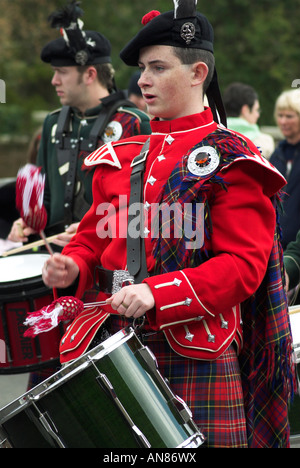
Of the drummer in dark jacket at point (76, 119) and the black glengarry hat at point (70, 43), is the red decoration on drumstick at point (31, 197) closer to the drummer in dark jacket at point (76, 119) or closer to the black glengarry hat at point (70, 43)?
the drummer in dark jacket at point (76, 119)

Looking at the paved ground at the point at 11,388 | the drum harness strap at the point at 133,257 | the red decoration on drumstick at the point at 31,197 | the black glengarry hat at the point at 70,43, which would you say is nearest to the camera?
the red decoration on drumstick at the point at 31,197

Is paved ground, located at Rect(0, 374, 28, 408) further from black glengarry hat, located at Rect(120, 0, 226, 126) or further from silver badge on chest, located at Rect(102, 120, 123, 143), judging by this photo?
black glengarry hat, located at Rect(120, 0, 226, 126)

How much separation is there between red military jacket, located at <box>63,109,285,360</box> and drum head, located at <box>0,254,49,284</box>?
1368 millimetres

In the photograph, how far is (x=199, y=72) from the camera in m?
2.63

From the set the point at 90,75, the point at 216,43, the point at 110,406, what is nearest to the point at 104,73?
the point at 90,75

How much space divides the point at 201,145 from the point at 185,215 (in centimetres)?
25

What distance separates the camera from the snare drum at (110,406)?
237 centimetres

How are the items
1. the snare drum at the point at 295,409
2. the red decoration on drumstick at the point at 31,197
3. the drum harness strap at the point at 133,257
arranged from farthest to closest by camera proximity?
1. the snare drum at the point at 295,409
2. the drum harness strap at the point at 133,257
3. the red decoration on drumstick at the point at 31,197

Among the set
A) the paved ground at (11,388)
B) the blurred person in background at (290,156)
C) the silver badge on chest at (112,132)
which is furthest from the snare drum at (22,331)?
the blurred person in background at (290,156)

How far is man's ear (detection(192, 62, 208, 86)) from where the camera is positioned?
103 inches

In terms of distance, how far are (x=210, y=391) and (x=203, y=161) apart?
74 centimetres

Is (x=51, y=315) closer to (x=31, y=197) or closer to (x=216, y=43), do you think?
(x=31, y=197)

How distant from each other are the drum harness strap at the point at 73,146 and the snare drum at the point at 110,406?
2.31 meters
